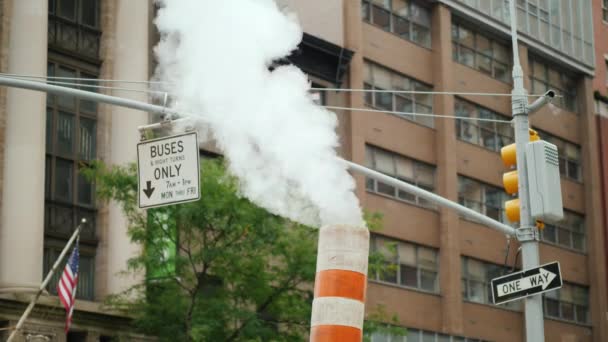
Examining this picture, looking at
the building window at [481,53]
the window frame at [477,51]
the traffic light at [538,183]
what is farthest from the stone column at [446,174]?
the traffic light at [538,183]

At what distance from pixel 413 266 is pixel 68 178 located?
14.5 meters

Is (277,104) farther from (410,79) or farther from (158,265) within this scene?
(410,79)

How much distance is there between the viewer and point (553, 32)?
52.3 meters

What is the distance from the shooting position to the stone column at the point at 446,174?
4406cm

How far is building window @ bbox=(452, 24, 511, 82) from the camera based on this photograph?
48.2 m

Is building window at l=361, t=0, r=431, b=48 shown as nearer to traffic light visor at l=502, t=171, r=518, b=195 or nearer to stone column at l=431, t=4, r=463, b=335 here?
stone column at l=431, t=4, r=463, b=335

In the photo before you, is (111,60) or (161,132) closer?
(161,132)

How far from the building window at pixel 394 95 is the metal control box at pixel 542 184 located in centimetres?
2521

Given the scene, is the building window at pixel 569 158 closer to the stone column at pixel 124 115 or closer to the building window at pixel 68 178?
the stone column at pixel 124 115

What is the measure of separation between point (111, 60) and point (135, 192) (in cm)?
696

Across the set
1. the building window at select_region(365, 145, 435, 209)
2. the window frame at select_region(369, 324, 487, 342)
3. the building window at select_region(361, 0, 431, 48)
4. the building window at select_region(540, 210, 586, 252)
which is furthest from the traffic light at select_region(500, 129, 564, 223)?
the building window at select_region(540, 210, 586, 252)

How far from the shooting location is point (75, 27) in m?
34.6

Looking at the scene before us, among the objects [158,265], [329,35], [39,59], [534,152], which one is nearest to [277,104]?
[534,152]

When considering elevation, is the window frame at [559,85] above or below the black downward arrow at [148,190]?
A: above
